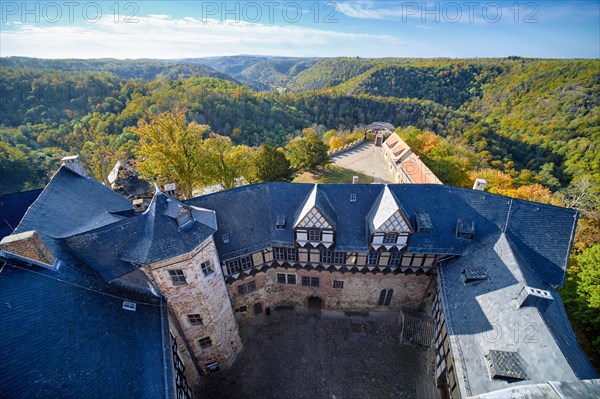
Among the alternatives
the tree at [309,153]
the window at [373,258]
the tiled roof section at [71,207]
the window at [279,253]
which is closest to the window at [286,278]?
the window at [279,253]

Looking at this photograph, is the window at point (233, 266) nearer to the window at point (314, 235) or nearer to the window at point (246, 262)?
the window at point (246, 262)

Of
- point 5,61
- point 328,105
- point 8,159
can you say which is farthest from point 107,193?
point 5,61

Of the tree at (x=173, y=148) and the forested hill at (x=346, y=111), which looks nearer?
the tree at (x=173, y=148)

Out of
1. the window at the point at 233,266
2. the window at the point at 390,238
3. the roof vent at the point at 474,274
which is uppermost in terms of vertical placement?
the window at the point at 390,238

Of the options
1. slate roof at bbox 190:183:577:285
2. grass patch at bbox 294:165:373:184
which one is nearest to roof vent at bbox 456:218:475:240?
slate roof at bbox 190:183:577:285

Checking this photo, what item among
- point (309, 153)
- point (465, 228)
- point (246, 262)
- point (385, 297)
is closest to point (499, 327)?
point (465, 228)

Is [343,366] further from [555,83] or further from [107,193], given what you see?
[555,83]

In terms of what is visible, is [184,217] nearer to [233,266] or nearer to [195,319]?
[233,266]
